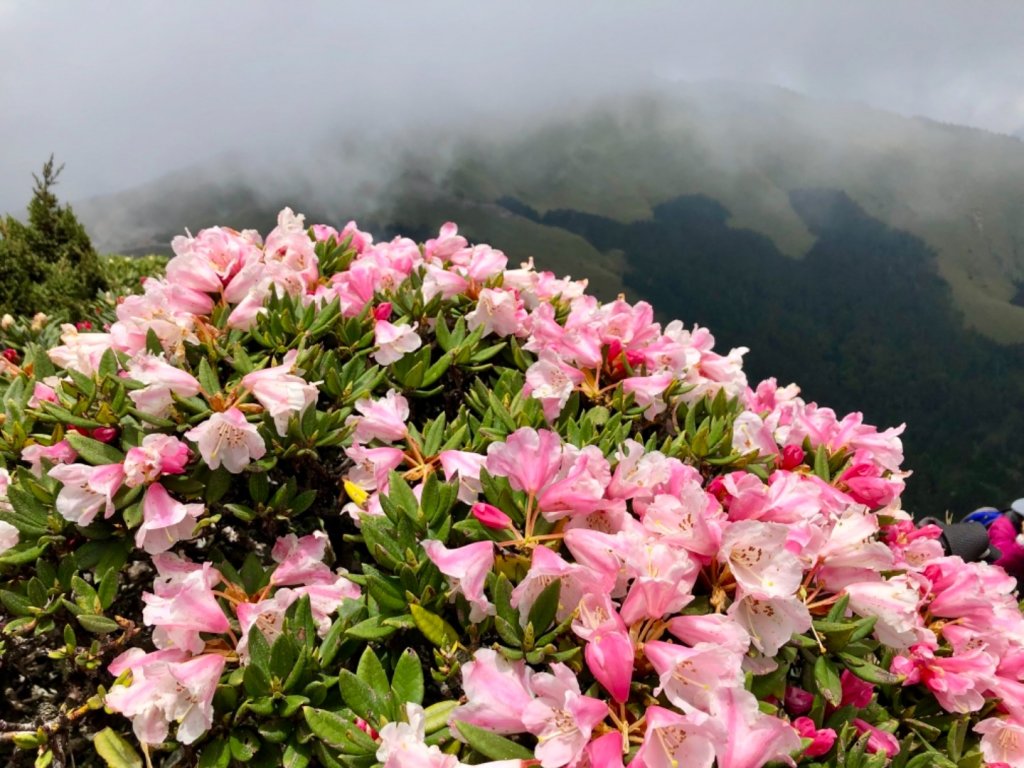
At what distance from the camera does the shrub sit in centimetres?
443

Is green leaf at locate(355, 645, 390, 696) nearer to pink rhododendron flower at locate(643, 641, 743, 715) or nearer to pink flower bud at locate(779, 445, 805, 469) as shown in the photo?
pink rhododendron flower at locate(643, 641, 743, 715)

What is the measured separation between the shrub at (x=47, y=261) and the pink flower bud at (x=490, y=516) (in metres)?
3.76

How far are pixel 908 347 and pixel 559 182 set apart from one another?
10.4 meters

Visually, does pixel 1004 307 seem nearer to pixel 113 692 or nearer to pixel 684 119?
pixel 684 119

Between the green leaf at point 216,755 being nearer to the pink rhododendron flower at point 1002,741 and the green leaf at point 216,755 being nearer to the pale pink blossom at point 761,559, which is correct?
the pale pink blossom at point 761,559

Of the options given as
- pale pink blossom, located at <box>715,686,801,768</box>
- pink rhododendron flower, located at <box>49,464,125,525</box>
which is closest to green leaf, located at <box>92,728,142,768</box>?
pink rhododendron flower, located at <box>49,464,125,525</box>

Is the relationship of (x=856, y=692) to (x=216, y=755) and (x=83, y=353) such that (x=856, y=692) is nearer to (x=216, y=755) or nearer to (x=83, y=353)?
(x=216, y=755)

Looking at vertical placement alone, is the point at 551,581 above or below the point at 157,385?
below

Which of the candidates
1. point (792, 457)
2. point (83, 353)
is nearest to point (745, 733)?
point (792, 457)

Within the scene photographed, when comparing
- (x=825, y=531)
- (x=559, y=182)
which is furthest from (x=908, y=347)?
(x=825, y=531)

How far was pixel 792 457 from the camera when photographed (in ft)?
5.22

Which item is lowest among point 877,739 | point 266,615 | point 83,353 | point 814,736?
point 877,739

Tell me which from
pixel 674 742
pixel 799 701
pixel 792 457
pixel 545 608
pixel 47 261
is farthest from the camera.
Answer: pixel 47 261

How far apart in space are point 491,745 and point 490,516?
0.34 m
